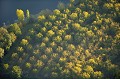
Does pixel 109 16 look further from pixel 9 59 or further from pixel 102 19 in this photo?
pixel 9 59

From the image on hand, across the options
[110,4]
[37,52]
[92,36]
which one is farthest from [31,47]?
[110,4]

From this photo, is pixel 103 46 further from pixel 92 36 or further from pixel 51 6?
pixel 51 6

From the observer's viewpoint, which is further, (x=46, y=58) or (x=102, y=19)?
(x=102, y=19)

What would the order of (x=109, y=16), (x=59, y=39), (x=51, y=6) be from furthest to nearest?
(x=51, y=6), (x=109, y=16), (x=59, y=39)

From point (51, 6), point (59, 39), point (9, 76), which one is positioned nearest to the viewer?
point (9, 76)

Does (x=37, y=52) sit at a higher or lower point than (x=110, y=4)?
lower

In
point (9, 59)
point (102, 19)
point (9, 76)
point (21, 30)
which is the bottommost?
point (9, 76)
